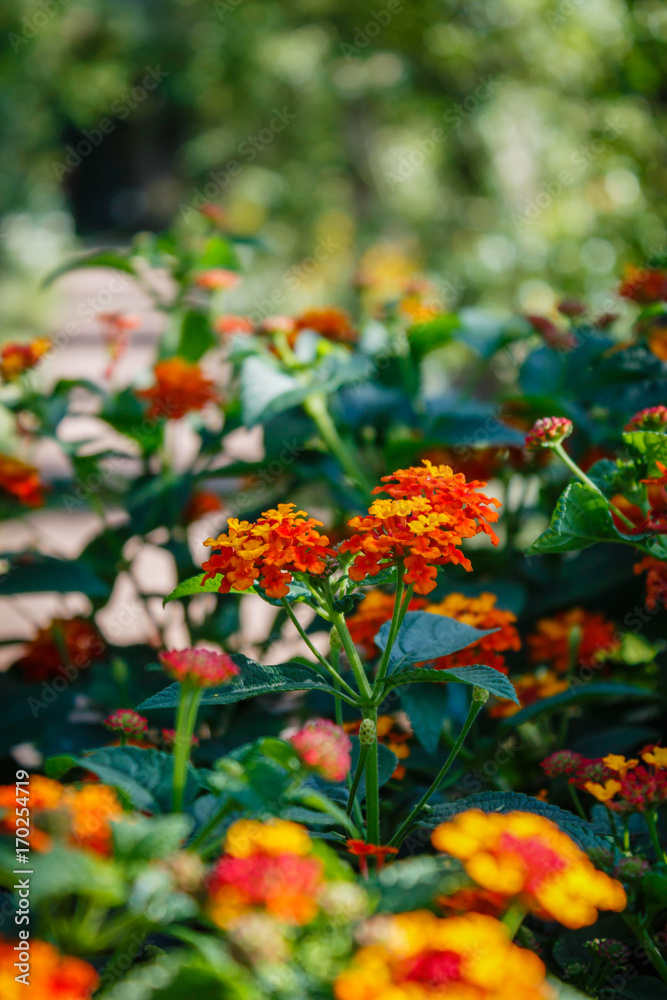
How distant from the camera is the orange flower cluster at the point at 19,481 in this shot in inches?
47.6

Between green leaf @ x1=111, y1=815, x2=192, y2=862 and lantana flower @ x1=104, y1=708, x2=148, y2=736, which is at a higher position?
green leaf @ x1=111, y1=815, x2=192, y2=862

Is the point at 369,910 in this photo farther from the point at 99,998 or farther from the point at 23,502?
the point at 23,502

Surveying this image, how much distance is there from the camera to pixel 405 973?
403 millimetres

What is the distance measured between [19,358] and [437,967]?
1.03 meters

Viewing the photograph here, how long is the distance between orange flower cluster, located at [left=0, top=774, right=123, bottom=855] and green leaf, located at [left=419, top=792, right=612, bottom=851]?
0.27 m

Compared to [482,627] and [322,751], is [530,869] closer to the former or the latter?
[322,751]

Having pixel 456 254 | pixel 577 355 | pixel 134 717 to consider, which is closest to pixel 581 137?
pixel 456 254

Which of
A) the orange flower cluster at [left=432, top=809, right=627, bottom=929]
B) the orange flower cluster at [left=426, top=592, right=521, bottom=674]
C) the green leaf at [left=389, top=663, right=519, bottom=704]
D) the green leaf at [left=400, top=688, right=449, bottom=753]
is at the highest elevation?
the orange flower cluster at [left=432, top=809, right=627, bottom=929]

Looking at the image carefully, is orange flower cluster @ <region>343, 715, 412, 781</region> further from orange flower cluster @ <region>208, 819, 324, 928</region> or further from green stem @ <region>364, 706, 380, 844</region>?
orange flower cluster @ <region>208, 819, 324, 928</region>

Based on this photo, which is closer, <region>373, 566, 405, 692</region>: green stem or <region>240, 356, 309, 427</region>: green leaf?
<region>373, 566, 405, 692</region>: green stem

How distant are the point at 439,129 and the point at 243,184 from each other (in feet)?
9.16

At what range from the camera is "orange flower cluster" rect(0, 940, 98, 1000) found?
1.25 feet

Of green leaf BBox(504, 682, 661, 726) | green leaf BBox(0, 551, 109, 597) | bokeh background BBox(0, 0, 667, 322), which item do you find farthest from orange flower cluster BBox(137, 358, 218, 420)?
green leaf BBox(504, 682, 661, 726)

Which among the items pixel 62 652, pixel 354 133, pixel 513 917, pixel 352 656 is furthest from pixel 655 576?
pixel 354 133
